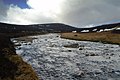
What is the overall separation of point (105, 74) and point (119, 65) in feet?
21.9

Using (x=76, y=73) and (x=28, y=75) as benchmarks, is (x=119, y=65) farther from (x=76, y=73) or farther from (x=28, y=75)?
(x=28, y=75)

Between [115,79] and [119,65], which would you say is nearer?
[115,79]

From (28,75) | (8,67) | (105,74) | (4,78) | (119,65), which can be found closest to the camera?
(4,78)

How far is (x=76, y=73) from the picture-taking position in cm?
2756

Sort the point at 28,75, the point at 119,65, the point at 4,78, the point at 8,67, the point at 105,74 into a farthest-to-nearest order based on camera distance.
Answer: the point at 119,65 < the point at 8,67 < the point at 105,74 < the point at 28,75 < the point at 4,78

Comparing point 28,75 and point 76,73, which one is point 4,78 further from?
point 76,73

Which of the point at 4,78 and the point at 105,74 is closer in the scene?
the point at 4,78

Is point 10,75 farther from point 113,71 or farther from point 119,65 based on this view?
point 119,65

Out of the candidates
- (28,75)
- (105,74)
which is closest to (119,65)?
(105,74)

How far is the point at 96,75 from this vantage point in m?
26.1

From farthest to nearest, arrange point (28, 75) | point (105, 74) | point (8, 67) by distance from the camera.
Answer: point (8, 67) < point (105, 74) < point (28, 75)

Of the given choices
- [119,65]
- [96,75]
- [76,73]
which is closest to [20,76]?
[76,73]

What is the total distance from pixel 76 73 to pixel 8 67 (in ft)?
32.7

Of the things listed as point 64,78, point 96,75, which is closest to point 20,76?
point 64,78
